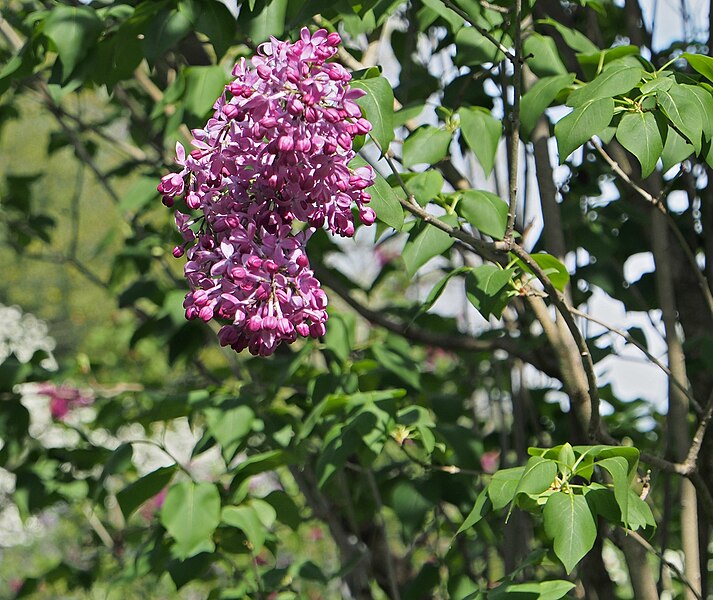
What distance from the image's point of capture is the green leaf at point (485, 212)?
138 cm

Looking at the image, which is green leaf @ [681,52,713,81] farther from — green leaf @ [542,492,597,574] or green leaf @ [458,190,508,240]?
green leaf @ [542,492,597,574]

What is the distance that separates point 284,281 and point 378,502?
3.44 ft

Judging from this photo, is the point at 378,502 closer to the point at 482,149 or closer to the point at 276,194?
the point at 482,149

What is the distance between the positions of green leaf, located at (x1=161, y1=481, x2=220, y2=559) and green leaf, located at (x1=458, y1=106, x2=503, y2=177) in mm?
733

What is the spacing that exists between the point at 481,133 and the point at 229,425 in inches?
27.9

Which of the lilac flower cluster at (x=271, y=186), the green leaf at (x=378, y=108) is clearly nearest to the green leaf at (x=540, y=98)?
the green leaf at (x=378, y=108)

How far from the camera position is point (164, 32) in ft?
4.82

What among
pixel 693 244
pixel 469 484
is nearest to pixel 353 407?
pixel 469 484

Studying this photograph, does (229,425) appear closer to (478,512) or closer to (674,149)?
(478,512)

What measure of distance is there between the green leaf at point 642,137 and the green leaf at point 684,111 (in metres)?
0.03

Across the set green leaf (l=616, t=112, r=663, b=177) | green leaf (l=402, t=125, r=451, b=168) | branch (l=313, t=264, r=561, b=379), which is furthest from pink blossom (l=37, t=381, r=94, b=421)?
green leaf (l=616, t=112, r=663, b=177)

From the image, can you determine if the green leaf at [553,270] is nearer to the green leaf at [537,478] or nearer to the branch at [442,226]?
the branch at [442,226]

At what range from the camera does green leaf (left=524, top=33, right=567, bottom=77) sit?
5.07 feet

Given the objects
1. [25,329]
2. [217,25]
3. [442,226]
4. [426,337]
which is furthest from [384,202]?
[25,329]
